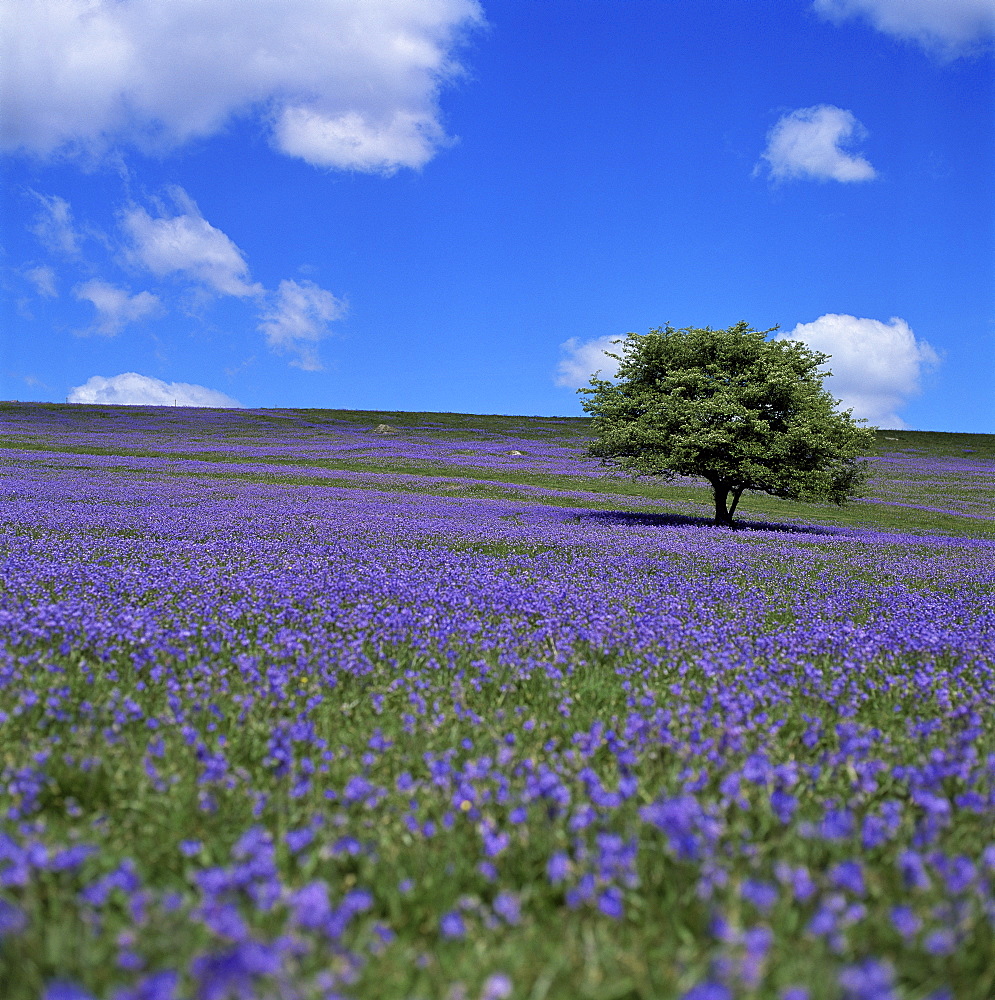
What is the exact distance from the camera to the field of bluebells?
2293mm

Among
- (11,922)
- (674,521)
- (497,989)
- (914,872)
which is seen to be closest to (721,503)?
(674,521)

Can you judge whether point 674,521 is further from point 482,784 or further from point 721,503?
point 482,784

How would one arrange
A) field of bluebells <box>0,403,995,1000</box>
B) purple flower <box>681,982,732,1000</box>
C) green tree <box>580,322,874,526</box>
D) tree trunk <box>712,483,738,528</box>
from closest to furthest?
purple flower <box>681,982,732,1000</box> → field of bluebells <box>0,403,995,1000</box> → green tree <box>580,322,874,526</box> → tree trunk <box>712,483,738,528</box>

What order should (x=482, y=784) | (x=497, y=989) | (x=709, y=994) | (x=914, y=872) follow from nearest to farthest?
(x=709, y=994) < (x=497, y=989) < (x=914, y=872) < (x=482, y=784)

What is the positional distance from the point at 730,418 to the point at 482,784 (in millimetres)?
22378

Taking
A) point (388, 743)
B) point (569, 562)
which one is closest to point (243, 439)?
point (569, 562)

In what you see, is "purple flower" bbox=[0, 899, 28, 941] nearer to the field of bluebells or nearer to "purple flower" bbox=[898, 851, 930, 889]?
the field of bluebells

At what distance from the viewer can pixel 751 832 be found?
11.2 ft

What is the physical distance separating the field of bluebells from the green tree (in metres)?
12.4

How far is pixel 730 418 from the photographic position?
2394 centimetres

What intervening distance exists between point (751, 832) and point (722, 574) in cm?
1015

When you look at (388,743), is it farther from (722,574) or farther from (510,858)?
(722,574)

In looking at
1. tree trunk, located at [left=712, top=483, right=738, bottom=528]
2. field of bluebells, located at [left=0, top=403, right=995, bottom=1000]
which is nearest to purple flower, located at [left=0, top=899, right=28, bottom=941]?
field of bluebells, located at [left=0, top=403, right=995, bottom=1000]

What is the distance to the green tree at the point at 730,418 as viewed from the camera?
77.4ft
